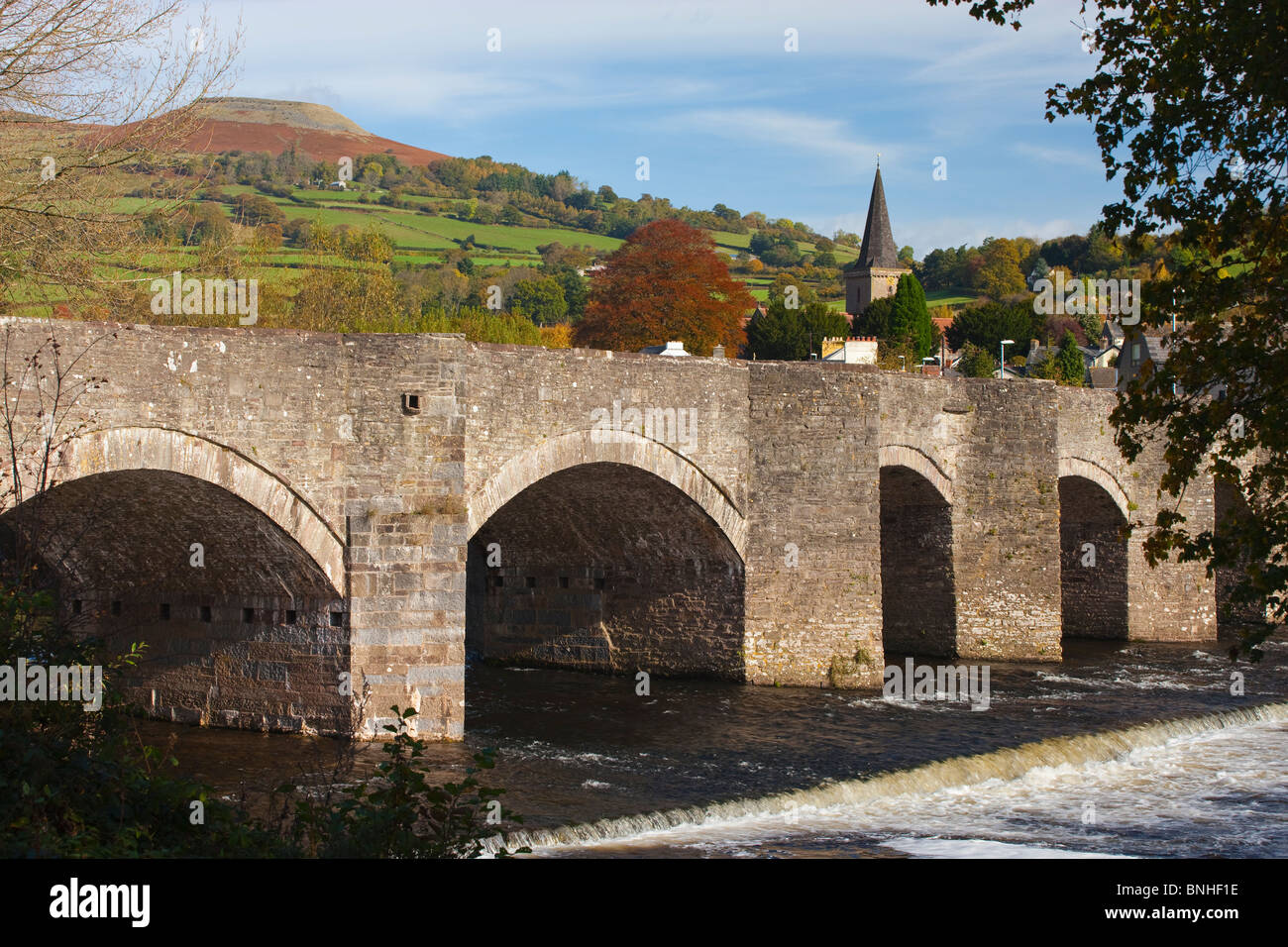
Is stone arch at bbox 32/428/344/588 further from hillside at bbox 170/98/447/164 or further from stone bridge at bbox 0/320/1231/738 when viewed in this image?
hillside at bbox 170/98/447/164

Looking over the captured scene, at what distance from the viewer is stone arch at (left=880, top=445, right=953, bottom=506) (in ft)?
66.9

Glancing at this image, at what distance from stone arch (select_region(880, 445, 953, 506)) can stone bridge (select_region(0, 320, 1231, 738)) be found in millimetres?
49

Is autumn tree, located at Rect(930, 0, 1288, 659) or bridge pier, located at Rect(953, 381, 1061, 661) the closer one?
autumn tree, located at Rect(930, 0, 1288, 659)

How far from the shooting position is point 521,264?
75.4 meters

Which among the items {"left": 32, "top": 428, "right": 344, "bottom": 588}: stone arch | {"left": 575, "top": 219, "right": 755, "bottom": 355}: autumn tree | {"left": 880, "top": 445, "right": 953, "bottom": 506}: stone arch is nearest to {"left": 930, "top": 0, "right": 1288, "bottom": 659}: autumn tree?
{"left": 32, "top": 428, "right": 344, "bottom": 588}: stone arch

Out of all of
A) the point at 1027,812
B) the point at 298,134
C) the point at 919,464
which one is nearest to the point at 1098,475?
the point at 919,464

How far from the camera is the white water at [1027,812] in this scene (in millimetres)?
11398

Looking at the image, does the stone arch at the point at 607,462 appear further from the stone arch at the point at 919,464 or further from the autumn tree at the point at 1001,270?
the autumn tree at the point at 1001,270

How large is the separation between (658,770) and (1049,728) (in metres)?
5.46

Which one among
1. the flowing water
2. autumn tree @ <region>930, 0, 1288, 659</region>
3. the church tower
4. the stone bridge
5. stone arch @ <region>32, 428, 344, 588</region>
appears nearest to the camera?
autumn tree @ <region>930, 0, 1288, 659</region>

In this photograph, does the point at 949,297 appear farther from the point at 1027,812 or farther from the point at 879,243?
the point at 1027,812

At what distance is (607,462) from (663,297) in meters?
29.6
